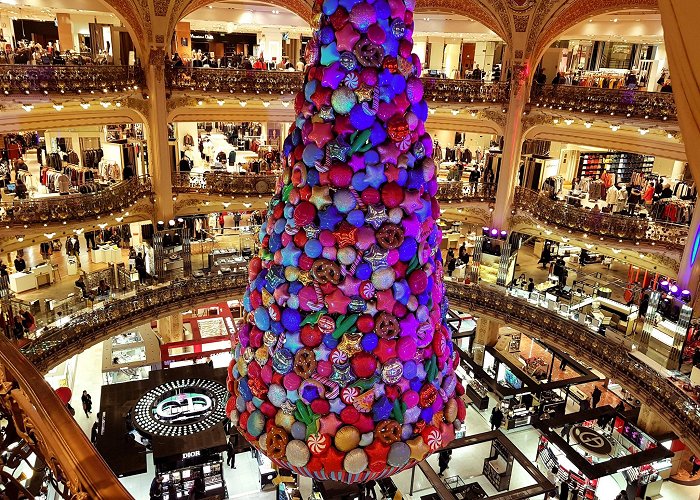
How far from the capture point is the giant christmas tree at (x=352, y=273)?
392 centimetres

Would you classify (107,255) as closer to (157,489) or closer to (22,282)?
(22,282)

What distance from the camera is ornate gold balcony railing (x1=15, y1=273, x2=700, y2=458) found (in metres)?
13.1

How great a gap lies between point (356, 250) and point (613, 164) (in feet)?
72.4

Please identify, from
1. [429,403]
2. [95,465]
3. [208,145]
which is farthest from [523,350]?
[95,465]

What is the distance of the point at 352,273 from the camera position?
13.3ft

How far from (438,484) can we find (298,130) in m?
10.7

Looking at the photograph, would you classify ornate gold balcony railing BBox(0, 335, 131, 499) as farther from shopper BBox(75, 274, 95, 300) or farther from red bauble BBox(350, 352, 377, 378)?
shopper BBox(75, 274, 95, 300)

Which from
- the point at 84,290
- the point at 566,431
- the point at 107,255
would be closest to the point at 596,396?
the point at 566,431

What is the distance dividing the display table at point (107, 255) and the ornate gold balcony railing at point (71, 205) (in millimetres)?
2440

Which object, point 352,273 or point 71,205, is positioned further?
point 71,205

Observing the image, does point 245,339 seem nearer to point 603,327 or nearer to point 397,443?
point 397,443

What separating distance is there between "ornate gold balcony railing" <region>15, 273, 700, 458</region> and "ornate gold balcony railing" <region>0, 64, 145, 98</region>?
551cm

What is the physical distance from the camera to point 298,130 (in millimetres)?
4180

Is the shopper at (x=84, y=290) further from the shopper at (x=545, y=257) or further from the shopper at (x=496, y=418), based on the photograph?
the shopper at (x=545, y=257)
